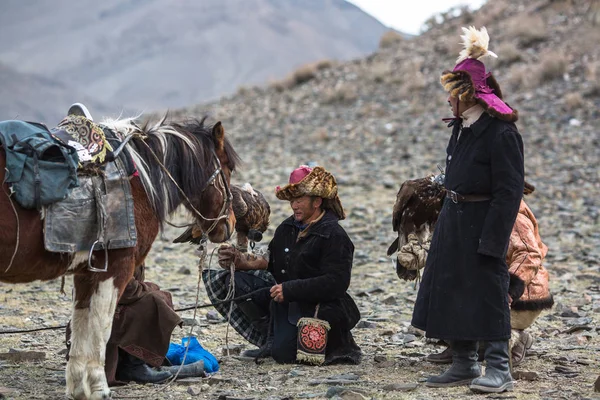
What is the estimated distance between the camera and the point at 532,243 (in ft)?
19.1

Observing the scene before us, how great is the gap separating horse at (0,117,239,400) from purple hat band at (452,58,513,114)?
63.8 inches

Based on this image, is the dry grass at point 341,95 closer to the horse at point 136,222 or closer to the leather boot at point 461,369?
the horse at point 136,222

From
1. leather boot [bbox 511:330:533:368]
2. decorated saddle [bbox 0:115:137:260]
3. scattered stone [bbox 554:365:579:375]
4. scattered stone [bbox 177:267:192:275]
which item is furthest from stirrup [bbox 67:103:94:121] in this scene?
scattered stone [bbox 177:267:192:275]

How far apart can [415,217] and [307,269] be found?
849 mm

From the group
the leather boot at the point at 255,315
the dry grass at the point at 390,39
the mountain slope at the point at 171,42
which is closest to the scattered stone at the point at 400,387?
the leather boot at the point at 255,315

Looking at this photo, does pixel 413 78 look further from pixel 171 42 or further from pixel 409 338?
pixel 171 42

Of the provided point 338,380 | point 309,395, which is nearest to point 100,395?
point 309,395

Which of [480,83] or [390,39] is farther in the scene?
[390,39]

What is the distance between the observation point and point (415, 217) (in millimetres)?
6105

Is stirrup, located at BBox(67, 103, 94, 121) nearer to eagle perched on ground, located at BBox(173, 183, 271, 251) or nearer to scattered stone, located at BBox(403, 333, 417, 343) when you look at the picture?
eagle perched on ground, located at BBox(173, 183, 271, 251)

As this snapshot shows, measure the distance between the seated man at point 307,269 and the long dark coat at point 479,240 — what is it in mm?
939

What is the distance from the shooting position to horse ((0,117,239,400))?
461 cm

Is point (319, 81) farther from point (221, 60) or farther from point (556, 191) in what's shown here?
point (221, 60)

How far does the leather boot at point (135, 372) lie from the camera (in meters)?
5.52
